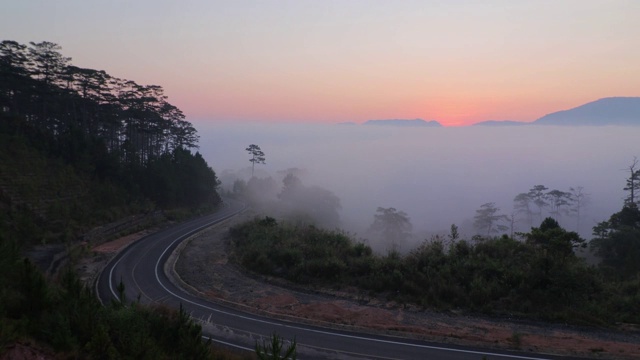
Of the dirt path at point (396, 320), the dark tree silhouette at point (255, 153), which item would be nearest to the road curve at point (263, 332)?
the dirt path at point (396, 320)

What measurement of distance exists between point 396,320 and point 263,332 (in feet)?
17.0

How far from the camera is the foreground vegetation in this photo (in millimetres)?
15633

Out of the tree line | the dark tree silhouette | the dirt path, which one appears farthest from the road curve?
the dark tree silhouette

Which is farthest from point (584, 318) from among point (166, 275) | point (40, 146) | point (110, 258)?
point (40, 146)

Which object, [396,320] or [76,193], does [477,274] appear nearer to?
[396,320]

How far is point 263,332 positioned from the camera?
14.8 metres

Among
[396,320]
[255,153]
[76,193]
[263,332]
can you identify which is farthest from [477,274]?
[255,153]

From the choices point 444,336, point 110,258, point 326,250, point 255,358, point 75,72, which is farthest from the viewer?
point 75,72

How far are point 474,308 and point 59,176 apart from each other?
34954 mm

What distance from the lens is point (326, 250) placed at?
75.3 feet

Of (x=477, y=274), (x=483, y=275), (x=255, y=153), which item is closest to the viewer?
(x=483, y=275)

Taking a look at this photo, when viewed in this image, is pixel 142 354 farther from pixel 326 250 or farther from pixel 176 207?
pixel 176 207

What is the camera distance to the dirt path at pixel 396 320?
41.5 feet

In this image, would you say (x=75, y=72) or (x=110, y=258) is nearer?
(x=110, y=258)
